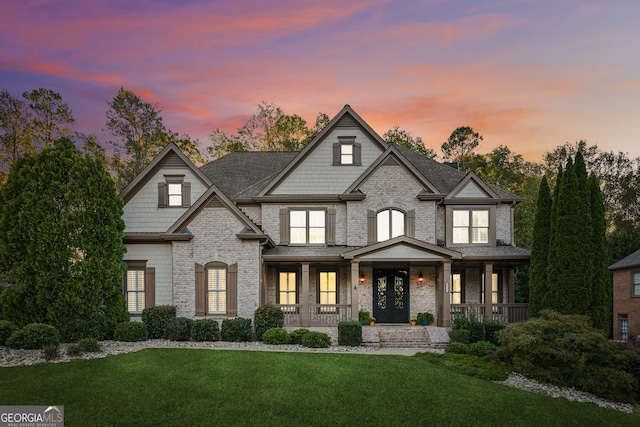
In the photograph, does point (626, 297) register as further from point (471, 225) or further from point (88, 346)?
point (88, 346)

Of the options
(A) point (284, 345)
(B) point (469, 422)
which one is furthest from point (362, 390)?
(A) point (284, 345)

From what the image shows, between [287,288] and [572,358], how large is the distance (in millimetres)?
12442

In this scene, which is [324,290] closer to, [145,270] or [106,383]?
[145,270]

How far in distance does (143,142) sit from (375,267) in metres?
26.4

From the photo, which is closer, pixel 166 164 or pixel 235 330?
pixel 235 330

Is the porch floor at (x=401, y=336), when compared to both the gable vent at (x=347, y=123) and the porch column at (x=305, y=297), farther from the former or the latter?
the gable vent at (x=347, y=123)

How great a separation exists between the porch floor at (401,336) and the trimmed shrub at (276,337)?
174 cm

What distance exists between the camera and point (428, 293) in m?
21.3

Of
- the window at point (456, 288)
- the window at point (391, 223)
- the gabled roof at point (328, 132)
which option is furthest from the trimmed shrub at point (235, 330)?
the window at point (456, 288)

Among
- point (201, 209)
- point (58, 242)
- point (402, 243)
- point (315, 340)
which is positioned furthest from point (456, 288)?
point (58, 242)

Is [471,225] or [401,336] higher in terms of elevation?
[471,225]

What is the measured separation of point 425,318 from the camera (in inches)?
809

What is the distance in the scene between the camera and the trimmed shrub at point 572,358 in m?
13.0

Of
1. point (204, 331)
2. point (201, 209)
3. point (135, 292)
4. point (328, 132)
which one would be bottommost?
point (204, 331)
